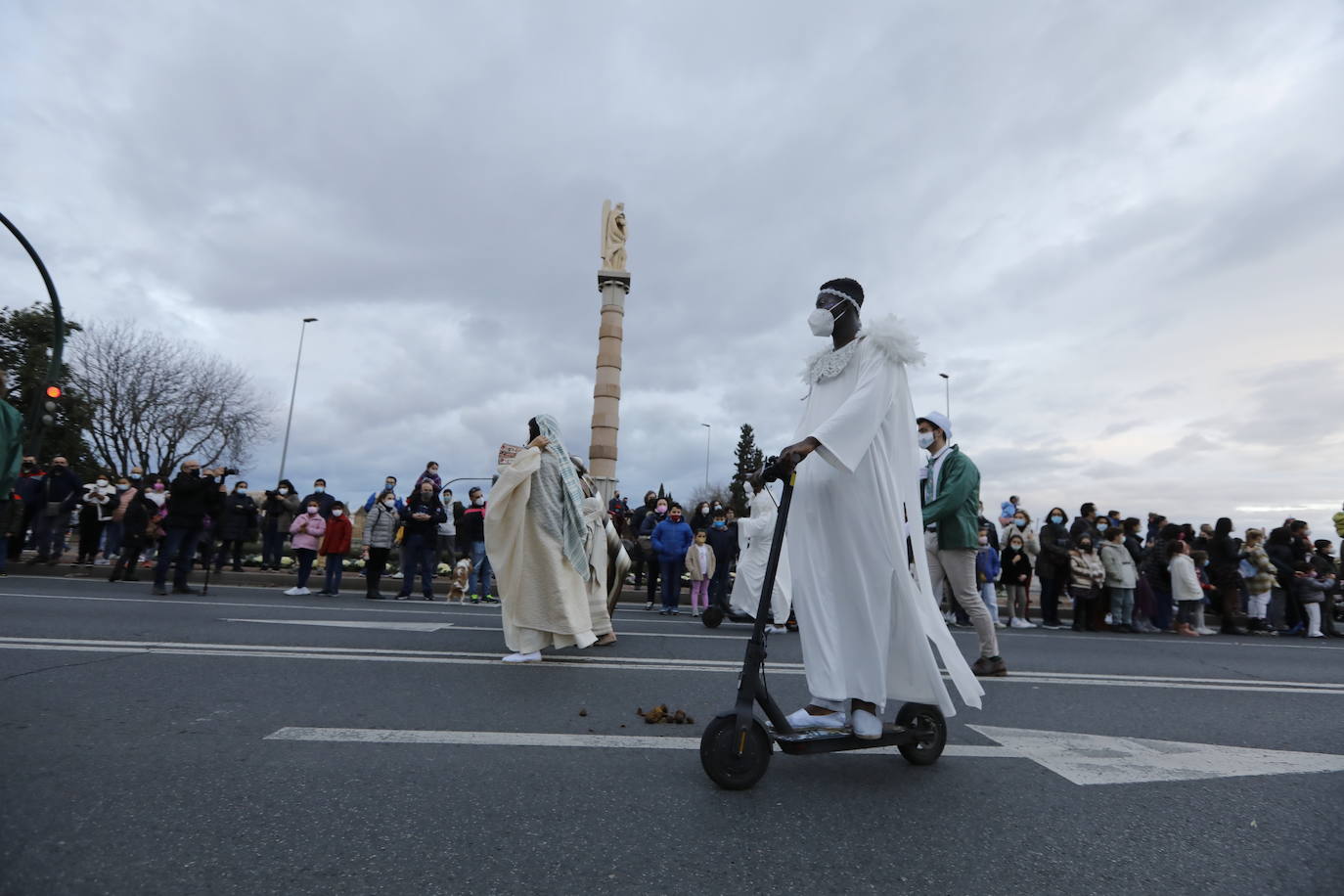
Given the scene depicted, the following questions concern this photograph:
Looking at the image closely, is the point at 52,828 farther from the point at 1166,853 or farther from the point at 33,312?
the point at 33,312

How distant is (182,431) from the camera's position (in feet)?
117

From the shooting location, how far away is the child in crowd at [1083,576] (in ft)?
42.7

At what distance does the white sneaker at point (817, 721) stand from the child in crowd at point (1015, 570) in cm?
1105

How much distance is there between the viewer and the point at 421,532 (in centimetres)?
1278

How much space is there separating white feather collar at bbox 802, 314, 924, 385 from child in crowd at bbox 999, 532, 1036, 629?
433 inches

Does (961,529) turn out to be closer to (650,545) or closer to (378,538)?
(650,545)

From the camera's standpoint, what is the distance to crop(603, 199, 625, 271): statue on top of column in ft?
105

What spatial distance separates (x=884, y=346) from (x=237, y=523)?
47.7 feet

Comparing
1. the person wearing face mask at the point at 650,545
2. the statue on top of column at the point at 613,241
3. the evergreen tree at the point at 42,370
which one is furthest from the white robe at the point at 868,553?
the evergreen tree at the point at 42,370

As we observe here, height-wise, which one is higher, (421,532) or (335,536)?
(421,532)

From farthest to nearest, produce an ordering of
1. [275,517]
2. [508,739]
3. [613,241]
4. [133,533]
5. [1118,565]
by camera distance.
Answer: [613,241] < [275,517] < [1118,565] < [133,533] < [508,739]

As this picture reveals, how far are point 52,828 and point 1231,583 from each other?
A: 16.9 m

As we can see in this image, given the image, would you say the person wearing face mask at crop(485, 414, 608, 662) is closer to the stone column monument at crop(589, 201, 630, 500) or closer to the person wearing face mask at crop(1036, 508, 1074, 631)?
the person wearing face mask at crop(1036, 508, 1074, 631)

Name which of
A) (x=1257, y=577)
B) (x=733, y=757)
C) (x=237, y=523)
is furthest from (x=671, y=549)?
(x=1257, y=577)
